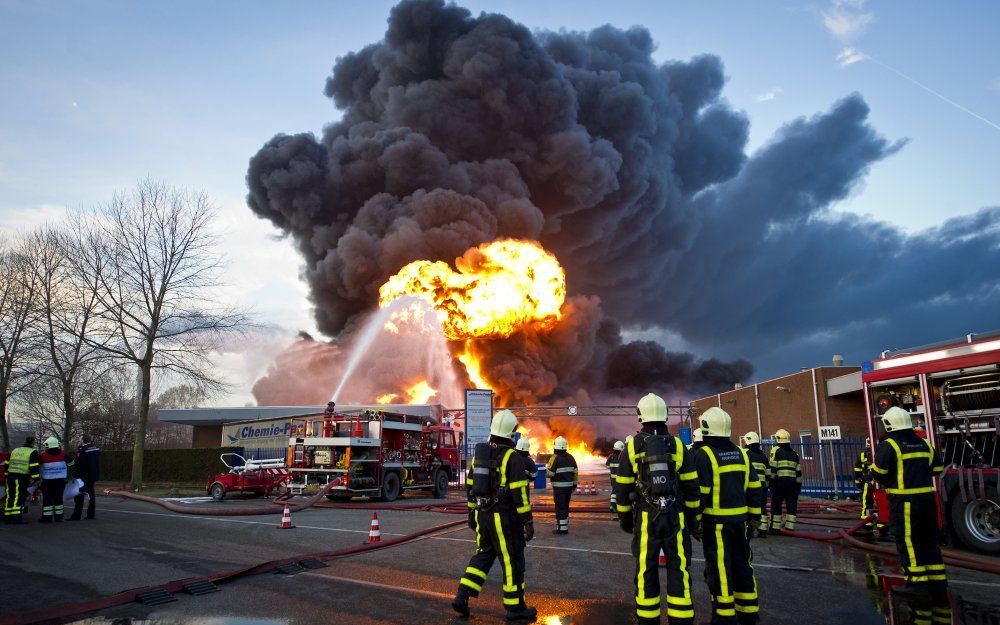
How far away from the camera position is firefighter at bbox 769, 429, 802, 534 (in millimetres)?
9820

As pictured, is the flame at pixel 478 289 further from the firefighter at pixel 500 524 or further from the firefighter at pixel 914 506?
the firefighter at pixel 500 524

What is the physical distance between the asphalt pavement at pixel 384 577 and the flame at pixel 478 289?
21.9 metres

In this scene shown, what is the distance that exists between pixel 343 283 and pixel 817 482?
26671 millimetres

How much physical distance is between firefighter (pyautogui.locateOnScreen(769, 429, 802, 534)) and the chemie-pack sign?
19274 mm

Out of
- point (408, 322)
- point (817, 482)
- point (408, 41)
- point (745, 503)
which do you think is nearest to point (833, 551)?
point (745, 503)

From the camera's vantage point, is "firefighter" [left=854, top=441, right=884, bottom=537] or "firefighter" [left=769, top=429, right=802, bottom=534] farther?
"firefighter" [left=769, top=429, right=802, bottom=534]

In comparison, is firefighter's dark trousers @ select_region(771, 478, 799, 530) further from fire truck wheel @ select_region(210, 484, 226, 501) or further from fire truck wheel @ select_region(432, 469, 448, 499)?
fire truck wheel @ select_region(210, 484, 226, 501)

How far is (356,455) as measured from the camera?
50.1 feet

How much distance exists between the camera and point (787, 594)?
5.88 metres

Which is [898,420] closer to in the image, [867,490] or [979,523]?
[979,523]

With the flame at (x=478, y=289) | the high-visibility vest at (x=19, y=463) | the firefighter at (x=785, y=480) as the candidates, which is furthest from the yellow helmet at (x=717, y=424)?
the flame at (x=478, y=289)

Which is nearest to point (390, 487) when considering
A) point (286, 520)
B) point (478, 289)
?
point (286, 520)

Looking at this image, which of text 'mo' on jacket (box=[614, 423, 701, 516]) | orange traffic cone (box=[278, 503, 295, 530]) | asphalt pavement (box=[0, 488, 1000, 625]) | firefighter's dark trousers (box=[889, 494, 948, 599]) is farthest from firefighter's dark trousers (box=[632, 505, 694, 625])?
orange traffic cone (box=[278, 503, 295, 530])

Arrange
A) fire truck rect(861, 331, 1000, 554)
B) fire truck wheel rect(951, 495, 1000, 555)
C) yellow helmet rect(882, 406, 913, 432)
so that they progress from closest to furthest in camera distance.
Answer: yellow helmet rect(882, 406, 913, 432) → fire truck wheel rect(951, 495, 1000, 555) → fire truck rect(861, 331, 1000, 554)
